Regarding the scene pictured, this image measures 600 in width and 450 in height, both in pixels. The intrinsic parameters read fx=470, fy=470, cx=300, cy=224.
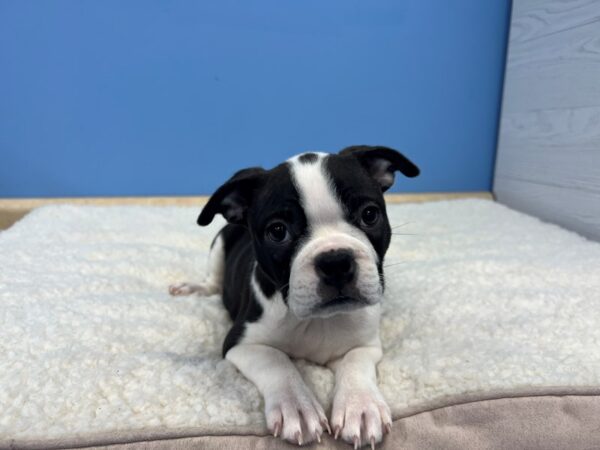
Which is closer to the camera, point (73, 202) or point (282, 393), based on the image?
point (282, 393)

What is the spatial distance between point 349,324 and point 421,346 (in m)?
0.28

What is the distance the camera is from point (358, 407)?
1288 millimetres

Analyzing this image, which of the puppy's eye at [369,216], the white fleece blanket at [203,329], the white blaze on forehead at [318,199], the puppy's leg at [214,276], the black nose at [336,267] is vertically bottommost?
the puppy's leg at [214,276]

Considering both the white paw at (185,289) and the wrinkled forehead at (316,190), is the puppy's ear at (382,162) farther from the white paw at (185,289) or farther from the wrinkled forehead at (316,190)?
the white paw at (185,289)

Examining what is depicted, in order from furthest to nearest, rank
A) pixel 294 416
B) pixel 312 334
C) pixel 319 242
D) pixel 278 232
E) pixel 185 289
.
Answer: pixel 185 289 → pixel 312 334 → pixel 278 232 → pixel 319 242 → pixel 294 416

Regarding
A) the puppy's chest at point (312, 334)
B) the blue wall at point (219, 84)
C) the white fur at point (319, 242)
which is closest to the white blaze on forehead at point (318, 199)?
the white fur at point (319, 242)

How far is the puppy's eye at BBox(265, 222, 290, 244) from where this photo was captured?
1.52 meters

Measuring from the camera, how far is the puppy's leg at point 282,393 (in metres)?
1.24

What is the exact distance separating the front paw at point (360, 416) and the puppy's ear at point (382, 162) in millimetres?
800

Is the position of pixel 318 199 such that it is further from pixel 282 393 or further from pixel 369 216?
pixel 282 393

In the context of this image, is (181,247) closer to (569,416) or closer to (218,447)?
(218,447)

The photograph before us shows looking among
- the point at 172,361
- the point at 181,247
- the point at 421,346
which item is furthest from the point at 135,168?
the point at 421,346

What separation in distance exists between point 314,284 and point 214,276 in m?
1.36

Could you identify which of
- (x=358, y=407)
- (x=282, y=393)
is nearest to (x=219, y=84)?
(x=282, y=393)
